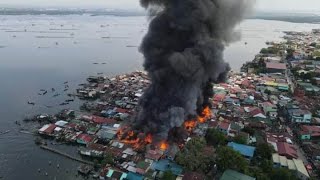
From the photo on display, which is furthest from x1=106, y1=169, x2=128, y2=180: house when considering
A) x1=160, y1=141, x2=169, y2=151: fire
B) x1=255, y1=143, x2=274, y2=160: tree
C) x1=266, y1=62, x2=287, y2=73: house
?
x1=266, y1=62, x2=287, y2=73: house

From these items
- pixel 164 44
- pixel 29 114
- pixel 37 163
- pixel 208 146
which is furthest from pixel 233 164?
pixel 29 114

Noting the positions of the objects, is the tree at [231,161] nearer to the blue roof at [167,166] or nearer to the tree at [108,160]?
the blue roof at [167,166]

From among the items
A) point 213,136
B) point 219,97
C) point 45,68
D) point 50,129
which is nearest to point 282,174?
point 213,136

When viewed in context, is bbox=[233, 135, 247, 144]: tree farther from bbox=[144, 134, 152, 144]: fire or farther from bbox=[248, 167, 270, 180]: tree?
bbox=[144, 134, 152, 144]: fire

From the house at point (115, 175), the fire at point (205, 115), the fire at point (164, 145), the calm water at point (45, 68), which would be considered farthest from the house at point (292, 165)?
the calm water at point (45, 68)

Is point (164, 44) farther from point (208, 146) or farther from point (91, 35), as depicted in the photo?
point (91, 35)

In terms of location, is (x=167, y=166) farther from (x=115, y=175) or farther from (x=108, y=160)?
(x=108, y=160)
